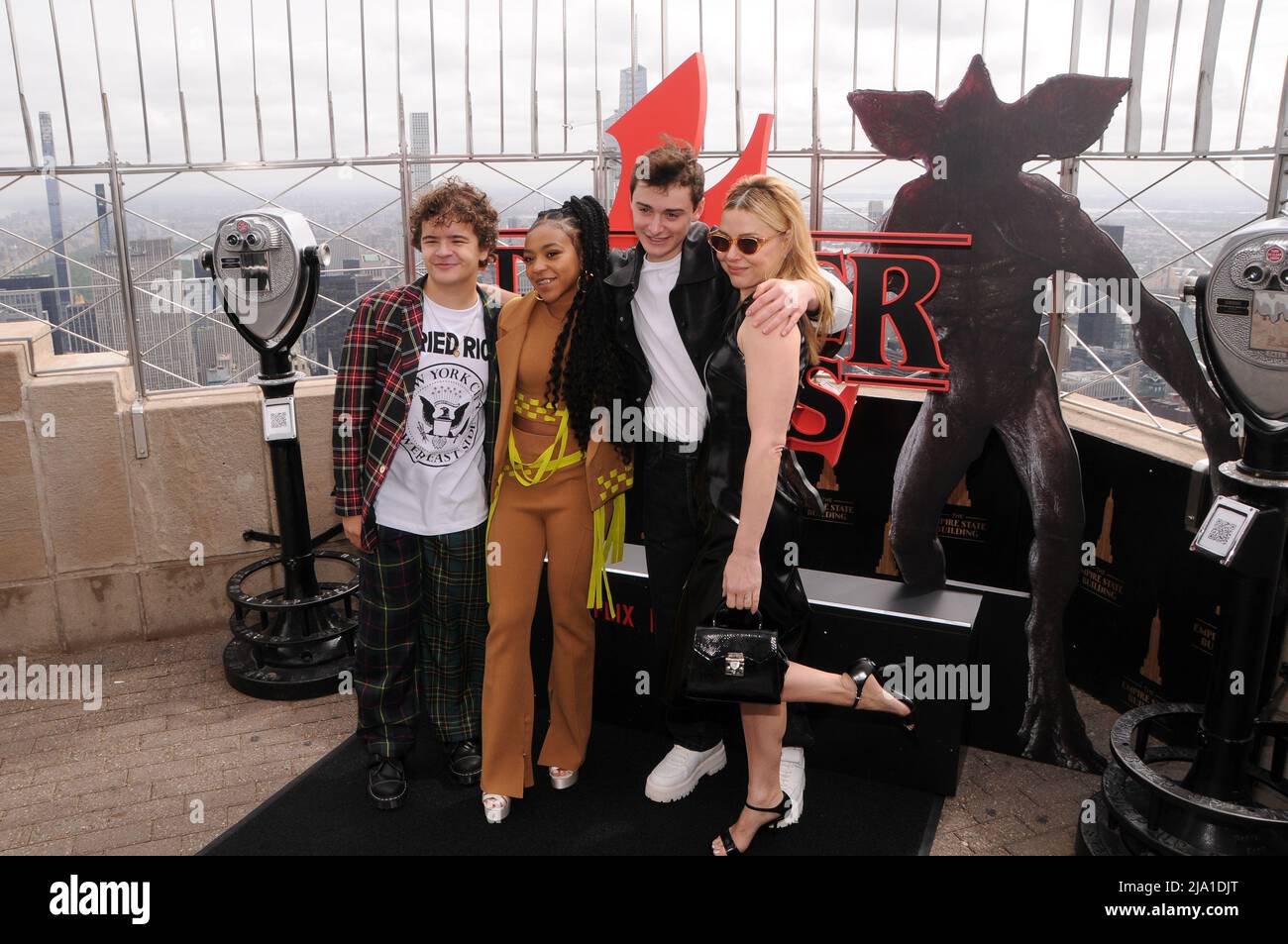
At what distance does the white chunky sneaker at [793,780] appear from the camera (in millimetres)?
3350

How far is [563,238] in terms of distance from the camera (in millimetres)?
3037

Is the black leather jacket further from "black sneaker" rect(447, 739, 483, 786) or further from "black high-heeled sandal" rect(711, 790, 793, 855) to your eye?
"black sneaker" rect(447, 739, 483, 786)

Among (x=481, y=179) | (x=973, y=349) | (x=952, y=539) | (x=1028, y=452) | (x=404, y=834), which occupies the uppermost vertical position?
(x=481, y=179)

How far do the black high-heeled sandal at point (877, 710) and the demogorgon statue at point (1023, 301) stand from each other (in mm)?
573

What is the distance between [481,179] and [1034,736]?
3518mm

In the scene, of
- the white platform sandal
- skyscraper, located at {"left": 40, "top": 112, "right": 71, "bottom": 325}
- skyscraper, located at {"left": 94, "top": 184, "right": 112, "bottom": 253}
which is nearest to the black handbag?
the white platform sandal

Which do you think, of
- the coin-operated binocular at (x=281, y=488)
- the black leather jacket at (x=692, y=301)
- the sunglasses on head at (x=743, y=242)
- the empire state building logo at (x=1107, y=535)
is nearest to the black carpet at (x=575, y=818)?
the coin-operated binocular at (x=281, y=488)

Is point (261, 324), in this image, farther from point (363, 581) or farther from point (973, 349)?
point (973, 349)

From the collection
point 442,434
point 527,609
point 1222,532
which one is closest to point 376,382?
point 442,434

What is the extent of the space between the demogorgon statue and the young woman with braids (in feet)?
4.51

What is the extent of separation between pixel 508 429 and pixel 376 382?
470 mm

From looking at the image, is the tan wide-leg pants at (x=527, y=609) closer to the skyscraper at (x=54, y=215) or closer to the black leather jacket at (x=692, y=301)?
the black leather jacket at (x=692, y=301)

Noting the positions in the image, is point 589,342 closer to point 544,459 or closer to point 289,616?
point 544,459
